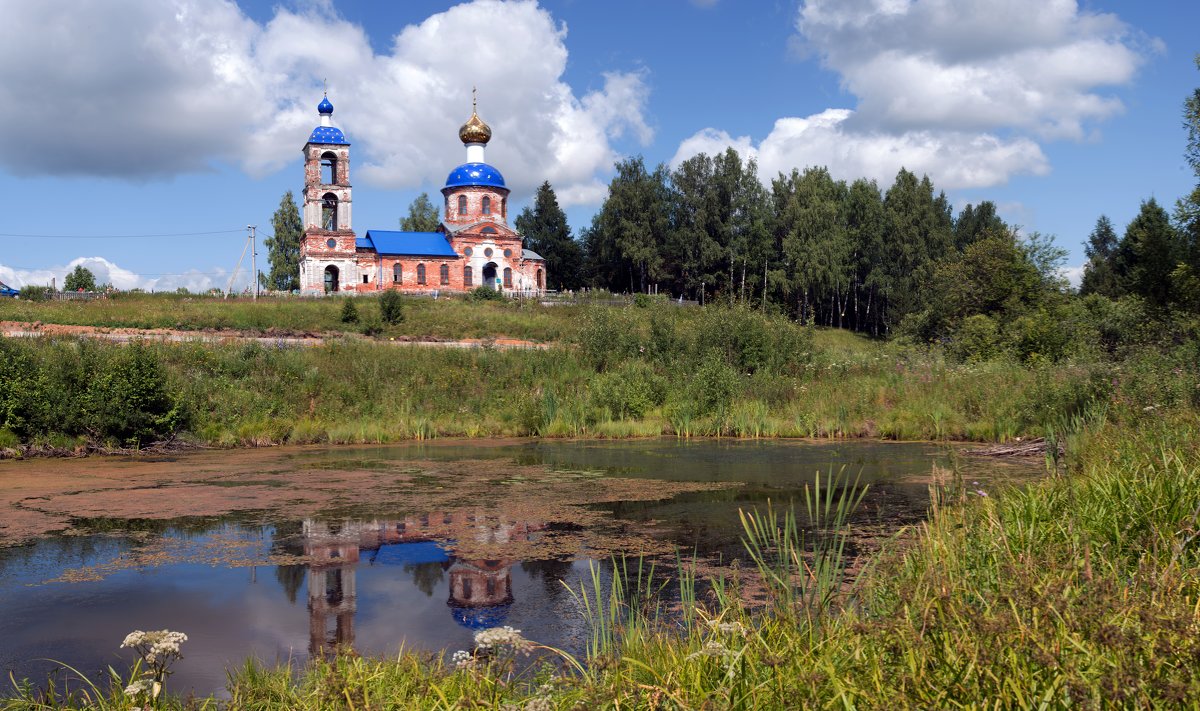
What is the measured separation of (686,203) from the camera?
53.5m

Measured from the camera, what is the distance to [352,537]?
763 cm

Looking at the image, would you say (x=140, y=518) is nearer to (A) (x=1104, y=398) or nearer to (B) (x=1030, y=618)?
(B) (x=1030, y=618)

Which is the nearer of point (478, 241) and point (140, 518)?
point (140, 518)

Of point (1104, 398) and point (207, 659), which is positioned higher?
point (1104, 398)

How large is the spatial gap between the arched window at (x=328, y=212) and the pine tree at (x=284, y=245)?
34.3 ft

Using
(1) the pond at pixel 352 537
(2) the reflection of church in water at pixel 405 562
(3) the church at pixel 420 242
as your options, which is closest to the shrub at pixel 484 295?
(3) the church at pixel 420 242

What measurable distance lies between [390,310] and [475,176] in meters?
21.1

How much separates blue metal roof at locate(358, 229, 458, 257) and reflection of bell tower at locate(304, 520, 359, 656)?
131ft

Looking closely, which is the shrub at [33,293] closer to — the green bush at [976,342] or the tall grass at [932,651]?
the green bush at [976,342]

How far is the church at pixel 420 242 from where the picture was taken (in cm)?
4416

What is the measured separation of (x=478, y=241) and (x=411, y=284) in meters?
4.65

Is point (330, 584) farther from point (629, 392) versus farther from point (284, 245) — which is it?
point (284, 245)

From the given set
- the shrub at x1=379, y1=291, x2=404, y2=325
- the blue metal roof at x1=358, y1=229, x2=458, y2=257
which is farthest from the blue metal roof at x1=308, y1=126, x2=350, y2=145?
the shrub at x1=379, y1=291, x2=404, y2=325

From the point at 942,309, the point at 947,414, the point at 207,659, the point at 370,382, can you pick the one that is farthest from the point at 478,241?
the point at 207,659
